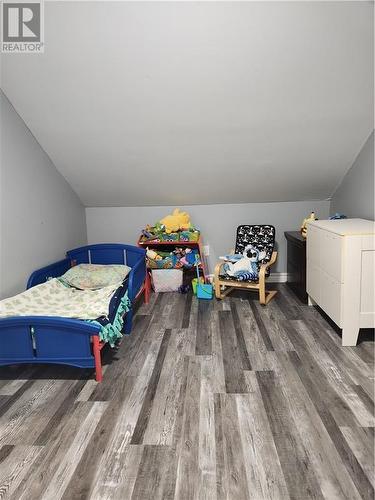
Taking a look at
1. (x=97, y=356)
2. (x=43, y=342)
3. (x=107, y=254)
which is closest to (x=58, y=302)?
(x=43, y=342)

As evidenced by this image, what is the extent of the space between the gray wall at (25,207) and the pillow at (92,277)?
0.34 m

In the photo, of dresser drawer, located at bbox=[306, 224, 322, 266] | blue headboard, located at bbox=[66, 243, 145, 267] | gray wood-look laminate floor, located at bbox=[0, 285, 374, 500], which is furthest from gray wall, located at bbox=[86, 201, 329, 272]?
gray wood-look laminate floor, located at bbox=[0, 285, 374, 500]

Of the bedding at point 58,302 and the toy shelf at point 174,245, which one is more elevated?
the toy shelf at point 174,245

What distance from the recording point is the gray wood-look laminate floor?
5.28 ft

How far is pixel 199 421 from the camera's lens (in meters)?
2.03

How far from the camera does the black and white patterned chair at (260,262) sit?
403 cm

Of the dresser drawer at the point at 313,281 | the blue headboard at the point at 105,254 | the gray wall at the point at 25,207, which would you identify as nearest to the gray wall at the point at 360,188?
the dresser drawer at the point at 313,281

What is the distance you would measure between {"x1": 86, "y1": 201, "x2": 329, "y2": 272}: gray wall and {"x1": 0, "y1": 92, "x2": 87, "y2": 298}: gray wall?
762mm

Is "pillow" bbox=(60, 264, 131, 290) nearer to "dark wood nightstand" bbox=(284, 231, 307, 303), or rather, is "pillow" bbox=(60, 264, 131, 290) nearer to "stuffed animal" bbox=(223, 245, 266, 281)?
"stuffed animal" bbox=(223, 245, 266, 281)

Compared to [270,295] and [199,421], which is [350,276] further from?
[199,421]

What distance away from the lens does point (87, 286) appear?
12.2 ft

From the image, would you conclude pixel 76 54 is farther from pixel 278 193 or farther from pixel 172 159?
pixel 278 193

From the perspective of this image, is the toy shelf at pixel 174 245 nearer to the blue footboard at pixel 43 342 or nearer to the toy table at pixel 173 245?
the toy table at pixel 173 245

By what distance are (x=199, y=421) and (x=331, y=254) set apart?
72.3 inches
